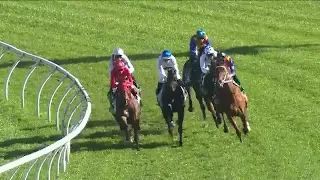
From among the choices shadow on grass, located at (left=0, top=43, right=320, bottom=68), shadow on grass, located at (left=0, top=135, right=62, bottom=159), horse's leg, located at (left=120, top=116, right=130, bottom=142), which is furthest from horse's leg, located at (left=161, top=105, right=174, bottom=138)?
shadow on grass, located at (left=0, top=43, right=320, bottom=68)

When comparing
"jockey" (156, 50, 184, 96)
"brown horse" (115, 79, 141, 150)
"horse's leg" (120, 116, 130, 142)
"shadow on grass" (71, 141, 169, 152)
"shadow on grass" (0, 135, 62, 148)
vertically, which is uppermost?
"jockey" (156, 50, 184, 96)

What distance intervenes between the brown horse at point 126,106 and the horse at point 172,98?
20.7 inches

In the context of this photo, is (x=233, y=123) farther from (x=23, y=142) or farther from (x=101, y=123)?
(x=23, y=142)

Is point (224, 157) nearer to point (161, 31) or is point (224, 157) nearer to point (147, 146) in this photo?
point (147, 146)

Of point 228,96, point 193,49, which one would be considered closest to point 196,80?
point 193,49

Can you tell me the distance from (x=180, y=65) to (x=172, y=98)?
553 centimetres

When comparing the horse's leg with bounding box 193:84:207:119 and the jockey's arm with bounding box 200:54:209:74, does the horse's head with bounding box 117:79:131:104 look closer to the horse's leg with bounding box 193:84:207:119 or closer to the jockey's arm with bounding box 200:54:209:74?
the jockey's arm with bounding box 200:54:209:74

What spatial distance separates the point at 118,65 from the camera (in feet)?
47.1

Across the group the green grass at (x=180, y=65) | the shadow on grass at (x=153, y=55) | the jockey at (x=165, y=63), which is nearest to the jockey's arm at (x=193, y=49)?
the jockey at (x=165, y=63)

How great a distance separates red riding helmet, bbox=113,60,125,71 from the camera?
1433 cm

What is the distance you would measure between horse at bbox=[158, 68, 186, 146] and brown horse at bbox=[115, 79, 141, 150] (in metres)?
0.53

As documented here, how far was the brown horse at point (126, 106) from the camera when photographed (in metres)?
14.1

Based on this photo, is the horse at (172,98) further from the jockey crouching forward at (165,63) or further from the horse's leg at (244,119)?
the horse's leg at (244,119)

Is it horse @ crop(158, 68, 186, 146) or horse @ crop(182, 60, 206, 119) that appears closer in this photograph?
horse @ crop(158, 68, 186, 146)
